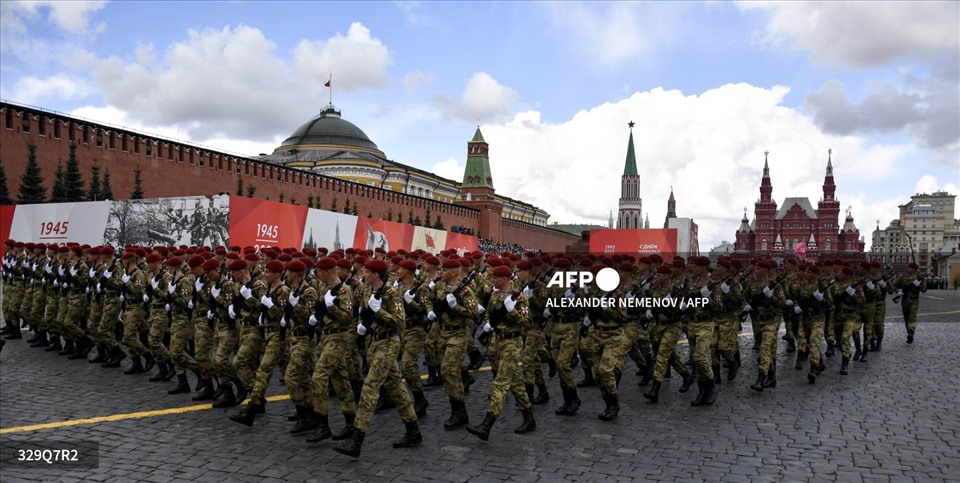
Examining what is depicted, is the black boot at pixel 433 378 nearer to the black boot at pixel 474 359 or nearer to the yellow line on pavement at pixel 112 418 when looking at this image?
the black boot at pixel 474 359

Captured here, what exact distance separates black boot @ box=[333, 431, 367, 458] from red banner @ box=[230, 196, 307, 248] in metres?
16.1

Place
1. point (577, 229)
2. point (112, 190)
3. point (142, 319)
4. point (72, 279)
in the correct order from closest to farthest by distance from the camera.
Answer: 1. point (142, 319)
2. point (72, 279)
3. point (112, 190)
4. point (577, 229)

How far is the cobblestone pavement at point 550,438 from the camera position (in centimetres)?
595

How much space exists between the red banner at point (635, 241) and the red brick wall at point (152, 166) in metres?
27.0

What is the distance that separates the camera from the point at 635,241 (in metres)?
27.1

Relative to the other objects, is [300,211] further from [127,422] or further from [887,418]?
[887,418]

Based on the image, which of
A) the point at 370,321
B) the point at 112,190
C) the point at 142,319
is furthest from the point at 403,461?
the point at 112,190

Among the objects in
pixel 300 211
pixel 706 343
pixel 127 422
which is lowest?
pixel 127 422

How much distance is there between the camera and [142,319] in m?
9.90

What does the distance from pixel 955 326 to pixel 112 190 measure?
39611mm

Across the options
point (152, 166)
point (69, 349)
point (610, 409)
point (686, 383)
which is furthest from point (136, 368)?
point (152, 166)

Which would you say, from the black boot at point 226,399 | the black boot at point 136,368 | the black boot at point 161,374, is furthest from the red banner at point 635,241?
the black boot at point 226,399

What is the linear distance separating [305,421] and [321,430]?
34 cm

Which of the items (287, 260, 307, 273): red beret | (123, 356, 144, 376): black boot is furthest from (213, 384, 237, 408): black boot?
(123, 356, 144, 376): black boot
